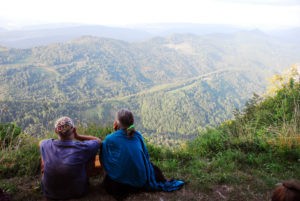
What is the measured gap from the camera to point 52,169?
2277 millimetres

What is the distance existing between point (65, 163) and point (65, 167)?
5 cm

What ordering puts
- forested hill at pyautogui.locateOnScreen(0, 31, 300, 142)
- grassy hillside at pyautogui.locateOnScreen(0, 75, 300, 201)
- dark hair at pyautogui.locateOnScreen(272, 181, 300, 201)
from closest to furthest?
1. dark hair at pyautogui.locateOnScreen(272, 181, 300, 201)
2. grassy hillside at pyautogui.locateOnScreen(0, 75, 300, 201)
3. forested hill at pyautogui.locateOnScreen(0, 31, 300, 142)

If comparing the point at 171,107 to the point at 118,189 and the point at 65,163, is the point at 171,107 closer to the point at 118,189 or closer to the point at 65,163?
the point at 118,189

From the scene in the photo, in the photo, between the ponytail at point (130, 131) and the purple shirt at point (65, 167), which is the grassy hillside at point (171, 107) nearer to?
the purple shirt at point (65, 167)

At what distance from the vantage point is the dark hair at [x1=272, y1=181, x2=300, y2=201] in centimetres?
136

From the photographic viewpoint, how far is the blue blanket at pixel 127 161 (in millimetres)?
2521

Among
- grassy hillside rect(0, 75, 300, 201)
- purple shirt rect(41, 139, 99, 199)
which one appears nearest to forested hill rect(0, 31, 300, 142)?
grassy hillside rect(0, 75, 300, 201)

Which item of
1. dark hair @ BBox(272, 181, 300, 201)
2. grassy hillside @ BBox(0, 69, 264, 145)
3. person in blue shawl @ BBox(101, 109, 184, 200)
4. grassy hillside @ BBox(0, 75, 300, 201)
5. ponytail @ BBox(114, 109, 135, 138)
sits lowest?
grassy hillside @ BBox(0, 69, 264, 145)

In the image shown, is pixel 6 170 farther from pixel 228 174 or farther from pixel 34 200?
pixel 228 174

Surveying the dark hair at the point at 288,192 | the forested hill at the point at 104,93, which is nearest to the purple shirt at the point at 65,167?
the dark hair at the point at 288,192

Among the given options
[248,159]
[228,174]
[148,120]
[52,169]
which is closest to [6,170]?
[52,169]

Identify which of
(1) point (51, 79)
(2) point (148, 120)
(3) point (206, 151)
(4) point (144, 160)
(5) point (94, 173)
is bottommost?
(2) point (148, 120)

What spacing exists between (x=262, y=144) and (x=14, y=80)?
136 meters

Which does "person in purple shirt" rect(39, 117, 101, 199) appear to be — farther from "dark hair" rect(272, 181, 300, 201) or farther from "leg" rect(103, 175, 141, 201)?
"dark hair" rect(272, 181, 300, 201)
